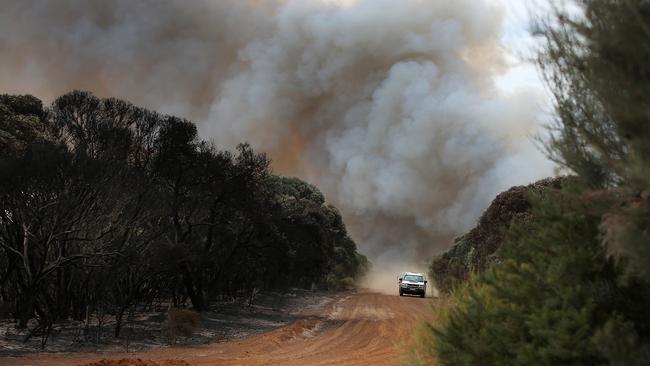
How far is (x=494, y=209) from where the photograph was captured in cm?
4016

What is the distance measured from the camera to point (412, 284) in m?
54.8

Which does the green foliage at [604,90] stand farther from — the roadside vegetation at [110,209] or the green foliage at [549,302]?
the roadside vegetation at [110,209]

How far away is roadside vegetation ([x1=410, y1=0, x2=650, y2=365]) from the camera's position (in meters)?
6.05

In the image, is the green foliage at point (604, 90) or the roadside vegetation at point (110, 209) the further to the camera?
the roadside vegetation at point (110, 209)

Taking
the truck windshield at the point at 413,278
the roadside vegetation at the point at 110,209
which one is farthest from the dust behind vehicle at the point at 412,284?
the roadside vegetation at the point at 110,209

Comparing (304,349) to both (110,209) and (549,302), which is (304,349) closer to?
(110,209)

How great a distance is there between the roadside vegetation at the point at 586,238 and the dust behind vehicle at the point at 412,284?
1849 inches

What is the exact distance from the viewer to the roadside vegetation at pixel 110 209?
24078mm

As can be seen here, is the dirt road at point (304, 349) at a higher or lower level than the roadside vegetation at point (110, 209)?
lower

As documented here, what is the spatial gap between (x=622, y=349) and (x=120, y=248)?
24775 millimetres

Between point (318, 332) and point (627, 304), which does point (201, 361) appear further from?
point (627, 304)

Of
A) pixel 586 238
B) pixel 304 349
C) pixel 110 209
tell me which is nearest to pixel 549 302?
pixel 586 238

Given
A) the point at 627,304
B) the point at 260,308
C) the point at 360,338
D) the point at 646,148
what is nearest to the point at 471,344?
the point at 627,304

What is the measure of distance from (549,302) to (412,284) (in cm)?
4881
